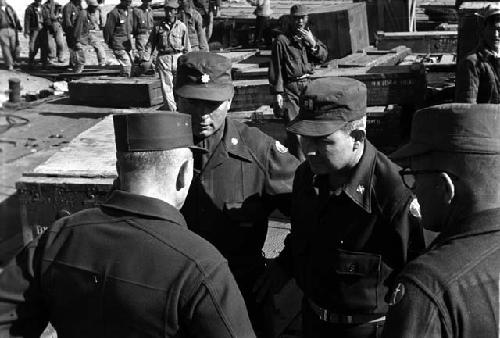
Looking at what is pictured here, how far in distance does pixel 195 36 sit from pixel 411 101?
22.4 ft

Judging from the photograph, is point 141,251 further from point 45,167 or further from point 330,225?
point 45,167

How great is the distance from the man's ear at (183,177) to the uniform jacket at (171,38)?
9111 mm

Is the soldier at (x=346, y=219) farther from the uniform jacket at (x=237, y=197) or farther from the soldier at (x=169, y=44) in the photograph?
the soldier at (x=169, y=44)

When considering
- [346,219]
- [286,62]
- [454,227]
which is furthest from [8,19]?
[454,227]

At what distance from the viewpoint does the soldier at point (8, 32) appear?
17.5m

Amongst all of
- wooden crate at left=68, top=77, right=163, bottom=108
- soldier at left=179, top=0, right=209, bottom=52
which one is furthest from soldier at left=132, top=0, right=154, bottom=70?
wooden crate at left=68, top=77, right=163, bottom=108

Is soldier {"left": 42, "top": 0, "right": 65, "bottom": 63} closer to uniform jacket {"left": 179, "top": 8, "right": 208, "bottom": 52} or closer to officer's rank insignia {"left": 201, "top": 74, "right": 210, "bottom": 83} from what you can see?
uniform jacket {"left": 179, "top": 8, "right": 208, "bottom": 52}

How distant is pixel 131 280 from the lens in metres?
2.47

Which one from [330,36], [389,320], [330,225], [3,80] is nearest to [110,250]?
[389,320]

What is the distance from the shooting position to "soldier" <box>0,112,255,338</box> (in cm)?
244

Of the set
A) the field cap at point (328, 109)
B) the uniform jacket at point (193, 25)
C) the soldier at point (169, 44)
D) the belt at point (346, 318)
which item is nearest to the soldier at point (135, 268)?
the field cap at point (328, 109)

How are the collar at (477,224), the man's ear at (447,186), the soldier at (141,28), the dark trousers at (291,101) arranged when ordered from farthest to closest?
the soldier at (141,28) < the dark trousers at (291,101) < the man's ear at (447,186) < the collar at (477,224)

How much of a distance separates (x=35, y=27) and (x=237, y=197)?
15.7 m

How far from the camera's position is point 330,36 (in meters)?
11.8
